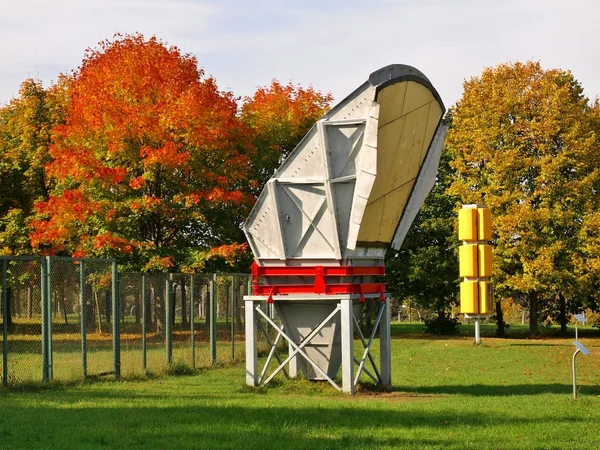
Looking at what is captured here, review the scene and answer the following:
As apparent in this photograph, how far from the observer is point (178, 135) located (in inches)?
1512

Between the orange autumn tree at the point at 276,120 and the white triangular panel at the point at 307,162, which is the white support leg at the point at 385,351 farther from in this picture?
the orange autumn tree at the point at 276,120

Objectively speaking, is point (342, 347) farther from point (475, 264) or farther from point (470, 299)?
point (475, 264)

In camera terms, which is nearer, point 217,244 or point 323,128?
point 323,128

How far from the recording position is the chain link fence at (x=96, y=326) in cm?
2067

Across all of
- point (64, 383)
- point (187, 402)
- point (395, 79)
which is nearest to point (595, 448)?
point (187, 402)

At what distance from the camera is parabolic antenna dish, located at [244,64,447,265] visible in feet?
61.5

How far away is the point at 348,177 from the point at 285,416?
5.59 m

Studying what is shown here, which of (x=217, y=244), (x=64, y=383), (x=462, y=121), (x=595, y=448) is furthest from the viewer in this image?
(x=462, y=121)

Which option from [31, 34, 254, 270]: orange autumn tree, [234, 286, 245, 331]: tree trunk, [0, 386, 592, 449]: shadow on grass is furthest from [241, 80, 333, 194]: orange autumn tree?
[0, 386, 592, 449]: shadow on grass

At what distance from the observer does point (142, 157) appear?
129 ft

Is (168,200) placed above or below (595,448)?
above

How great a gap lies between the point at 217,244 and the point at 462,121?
18055 millimetres

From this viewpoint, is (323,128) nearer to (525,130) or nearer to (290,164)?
(290,164)

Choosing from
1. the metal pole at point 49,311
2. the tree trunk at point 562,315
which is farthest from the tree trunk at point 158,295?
the tree trunk at point 562,315
